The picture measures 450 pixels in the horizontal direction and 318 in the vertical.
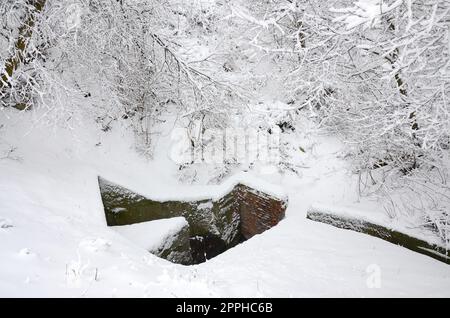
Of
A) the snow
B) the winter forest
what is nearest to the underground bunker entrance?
the winter forest

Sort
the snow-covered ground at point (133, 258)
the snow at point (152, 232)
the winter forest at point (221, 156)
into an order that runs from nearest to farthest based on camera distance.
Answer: the snow-covered ground at point (133, 258)
the winter forest at point (221, 156)
the snow at point (152, 232)

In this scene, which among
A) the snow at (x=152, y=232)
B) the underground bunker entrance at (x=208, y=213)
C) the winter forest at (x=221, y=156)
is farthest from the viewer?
the underground bunker entrance at (x=208, y=213)

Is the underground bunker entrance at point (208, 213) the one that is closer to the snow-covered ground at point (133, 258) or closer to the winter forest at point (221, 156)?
the winter forest at point (221, 156)

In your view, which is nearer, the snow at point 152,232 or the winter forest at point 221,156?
the winter forest at point 221,156

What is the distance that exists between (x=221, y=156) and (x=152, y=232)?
4.31 metres

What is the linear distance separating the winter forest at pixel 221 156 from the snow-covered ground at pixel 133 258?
0.08ft

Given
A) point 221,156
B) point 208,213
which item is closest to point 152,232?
point 208,213

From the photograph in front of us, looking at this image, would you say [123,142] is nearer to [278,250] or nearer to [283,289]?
[278,250]

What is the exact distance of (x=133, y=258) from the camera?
14.2ft

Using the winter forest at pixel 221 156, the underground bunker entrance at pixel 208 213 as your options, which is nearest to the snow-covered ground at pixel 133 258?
the winter forest at pixel 221 156

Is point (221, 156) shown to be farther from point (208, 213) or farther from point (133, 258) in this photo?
point (133, 258)

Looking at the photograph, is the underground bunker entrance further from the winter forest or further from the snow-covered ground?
the snow-covered ground

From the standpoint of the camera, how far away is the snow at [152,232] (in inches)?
243

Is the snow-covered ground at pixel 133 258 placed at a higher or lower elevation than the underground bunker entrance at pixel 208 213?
lower
